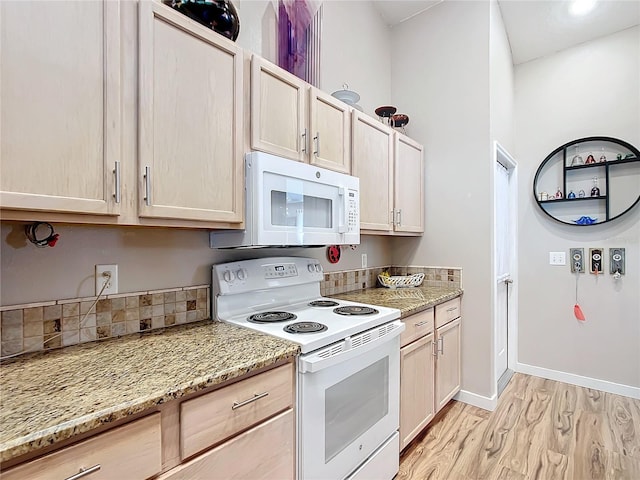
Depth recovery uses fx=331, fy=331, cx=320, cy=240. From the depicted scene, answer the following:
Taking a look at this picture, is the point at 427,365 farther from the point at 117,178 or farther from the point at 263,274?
the point at 117,178

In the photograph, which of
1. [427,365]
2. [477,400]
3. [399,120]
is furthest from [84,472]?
[399,120]

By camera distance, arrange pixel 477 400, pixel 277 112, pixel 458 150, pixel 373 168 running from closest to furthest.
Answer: pixel 277 112 < pixel 373 168 < pixel 477 400 < pixel 458 150

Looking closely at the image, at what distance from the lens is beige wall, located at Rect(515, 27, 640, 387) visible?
2.71 m

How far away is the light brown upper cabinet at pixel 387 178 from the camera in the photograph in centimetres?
212

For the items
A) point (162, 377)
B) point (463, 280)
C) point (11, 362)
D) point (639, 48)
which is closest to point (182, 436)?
point (162, 377)

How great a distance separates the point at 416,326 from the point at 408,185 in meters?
1.13

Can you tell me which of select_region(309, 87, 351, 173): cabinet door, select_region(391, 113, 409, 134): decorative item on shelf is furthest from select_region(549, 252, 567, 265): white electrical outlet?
select_region(309, 87, 351, 173): cabinet door

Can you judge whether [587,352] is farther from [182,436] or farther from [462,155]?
[182,436]

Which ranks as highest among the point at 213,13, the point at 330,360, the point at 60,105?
the point at 213,13

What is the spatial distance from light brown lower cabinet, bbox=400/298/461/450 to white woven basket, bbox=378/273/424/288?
0.33m

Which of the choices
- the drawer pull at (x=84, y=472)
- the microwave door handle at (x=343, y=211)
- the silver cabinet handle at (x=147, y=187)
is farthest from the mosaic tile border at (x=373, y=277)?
the drawer pull at (x=84, y=472)

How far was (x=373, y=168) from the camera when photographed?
2.21 meters

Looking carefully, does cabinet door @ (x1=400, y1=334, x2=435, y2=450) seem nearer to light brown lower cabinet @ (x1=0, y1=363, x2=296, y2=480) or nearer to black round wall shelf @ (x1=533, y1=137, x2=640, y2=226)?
light brown lower cabinet @ (x1=0, y1=363, x2=296, y2=480)

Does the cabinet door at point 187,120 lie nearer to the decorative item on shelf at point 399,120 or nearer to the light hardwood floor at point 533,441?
the decorative item on shelf at point 399,120
